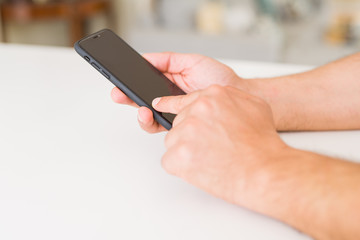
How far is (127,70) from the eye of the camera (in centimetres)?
65

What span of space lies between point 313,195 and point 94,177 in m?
0.25

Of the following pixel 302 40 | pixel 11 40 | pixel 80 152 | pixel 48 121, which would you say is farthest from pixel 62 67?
pixel 302 40

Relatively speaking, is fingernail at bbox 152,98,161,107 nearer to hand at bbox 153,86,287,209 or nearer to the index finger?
hand at bbox 153,86,287,209

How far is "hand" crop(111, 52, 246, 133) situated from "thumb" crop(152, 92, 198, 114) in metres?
0.14

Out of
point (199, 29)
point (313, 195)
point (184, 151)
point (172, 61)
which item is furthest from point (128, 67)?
point (199, 29)

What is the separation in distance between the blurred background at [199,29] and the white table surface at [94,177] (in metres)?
1.76

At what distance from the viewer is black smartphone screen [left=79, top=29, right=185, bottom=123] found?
2.03ft

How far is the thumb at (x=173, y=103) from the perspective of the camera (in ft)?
1.77

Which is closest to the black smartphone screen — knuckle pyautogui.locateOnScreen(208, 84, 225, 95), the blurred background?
knuckle pyautogui.locateOnScreen(208, 84, 225, 95)

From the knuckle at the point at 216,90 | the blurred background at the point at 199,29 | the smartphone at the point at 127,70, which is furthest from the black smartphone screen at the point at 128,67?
the blurred background at the point at 199,29

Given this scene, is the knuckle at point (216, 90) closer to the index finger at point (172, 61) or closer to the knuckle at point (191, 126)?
the knuckle at point (191, 126)

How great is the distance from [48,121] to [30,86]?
0.17m

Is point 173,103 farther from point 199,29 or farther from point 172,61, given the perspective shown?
point 199,29

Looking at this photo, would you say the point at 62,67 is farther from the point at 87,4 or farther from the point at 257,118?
the point at 87,4
